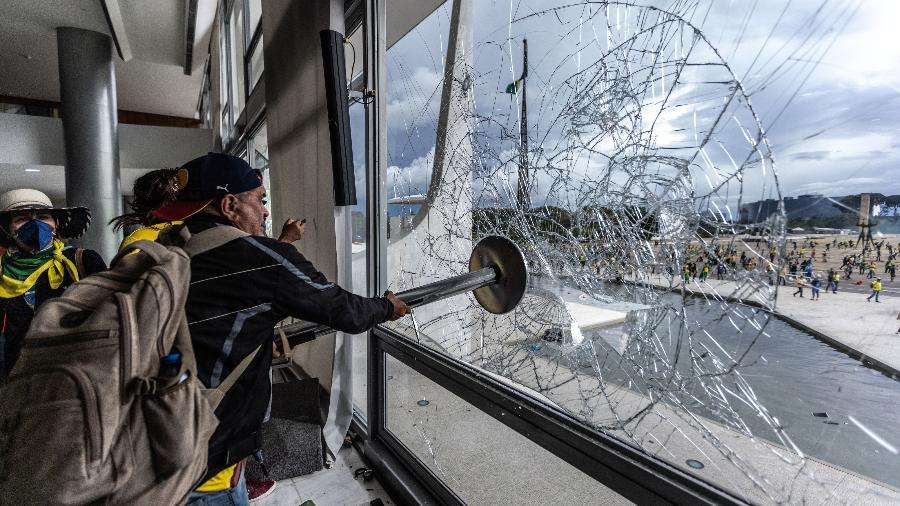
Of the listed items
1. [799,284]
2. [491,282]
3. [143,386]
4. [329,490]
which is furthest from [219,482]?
[799,284]

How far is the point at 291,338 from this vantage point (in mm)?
1271

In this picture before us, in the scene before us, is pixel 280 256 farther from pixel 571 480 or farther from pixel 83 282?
pixel 571 480

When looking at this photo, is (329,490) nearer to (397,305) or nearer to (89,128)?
(397,305)

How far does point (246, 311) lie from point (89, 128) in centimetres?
764

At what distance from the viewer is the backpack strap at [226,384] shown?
0.91m

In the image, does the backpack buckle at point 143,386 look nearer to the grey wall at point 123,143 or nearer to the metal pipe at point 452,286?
the metal pipe at point 452,286

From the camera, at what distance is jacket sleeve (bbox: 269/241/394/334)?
978 millimetres

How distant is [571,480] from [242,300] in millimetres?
1348

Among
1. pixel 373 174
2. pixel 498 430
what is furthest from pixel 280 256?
pixel 498 430

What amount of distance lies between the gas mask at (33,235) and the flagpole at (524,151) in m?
2.05

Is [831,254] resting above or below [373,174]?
below

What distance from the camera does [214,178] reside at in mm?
1058

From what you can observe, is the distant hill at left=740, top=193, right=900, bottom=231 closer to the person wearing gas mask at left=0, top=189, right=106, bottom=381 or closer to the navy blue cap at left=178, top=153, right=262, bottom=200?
the navy blue cap at left=178, top=153, right=262, bottom=200

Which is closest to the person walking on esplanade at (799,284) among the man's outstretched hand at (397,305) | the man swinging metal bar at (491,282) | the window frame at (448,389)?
the window frame at (448,389)
